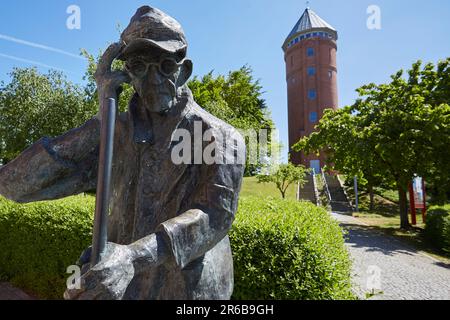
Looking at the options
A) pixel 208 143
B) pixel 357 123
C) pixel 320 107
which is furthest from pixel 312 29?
pixel 208 143

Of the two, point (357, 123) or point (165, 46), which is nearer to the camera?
point (165, 46)

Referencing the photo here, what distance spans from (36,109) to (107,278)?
66.9ft

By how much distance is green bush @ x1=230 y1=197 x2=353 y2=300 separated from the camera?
12.9 ft

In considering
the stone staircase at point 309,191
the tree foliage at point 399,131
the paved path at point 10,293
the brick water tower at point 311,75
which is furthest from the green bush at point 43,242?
the brick water tower at point 311,75

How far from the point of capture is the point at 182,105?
1542 mm

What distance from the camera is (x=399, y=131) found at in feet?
47.6

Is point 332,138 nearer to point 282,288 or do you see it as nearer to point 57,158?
point 282,288

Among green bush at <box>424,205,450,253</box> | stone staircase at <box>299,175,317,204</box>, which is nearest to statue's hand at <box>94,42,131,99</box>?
green bush at <box>424,205,450,253</box>

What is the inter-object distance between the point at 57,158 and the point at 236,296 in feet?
11.4

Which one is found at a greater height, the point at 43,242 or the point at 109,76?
the point at 109,76

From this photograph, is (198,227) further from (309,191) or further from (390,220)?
(309,191)

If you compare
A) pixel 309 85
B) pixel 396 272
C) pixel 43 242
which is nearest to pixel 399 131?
pixel 396 272

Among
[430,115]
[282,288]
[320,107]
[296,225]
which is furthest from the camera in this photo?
[320,107]
